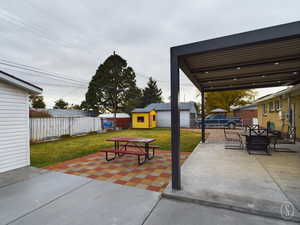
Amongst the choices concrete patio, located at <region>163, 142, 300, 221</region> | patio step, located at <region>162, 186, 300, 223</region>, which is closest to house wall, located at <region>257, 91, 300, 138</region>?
concrete patio, located at <region>163, 142, 300, 221</region>

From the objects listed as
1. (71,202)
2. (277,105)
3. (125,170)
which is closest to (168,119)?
(277,105)

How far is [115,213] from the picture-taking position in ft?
6.86

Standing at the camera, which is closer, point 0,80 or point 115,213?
point 115,213

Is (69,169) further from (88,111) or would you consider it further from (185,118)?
(88,111)

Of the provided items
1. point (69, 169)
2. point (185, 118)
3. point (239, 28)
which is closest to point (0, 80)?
point (69, 169)

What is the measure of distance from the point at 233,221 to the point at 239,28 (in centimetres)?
937

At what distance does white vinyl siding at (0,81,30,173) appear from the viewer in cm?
384

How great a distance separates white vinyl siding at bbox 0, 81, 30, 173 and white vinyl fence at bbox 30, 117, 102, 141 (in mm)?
5174

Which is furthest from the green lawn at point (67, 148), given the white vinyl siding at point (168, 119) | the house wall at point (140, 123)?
the white vinyl siding at point (168, 119)

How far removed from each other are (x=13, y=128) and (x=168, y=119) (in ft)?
52.3

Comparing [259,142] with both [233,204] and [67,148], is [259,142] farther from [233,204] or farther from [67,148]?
[67,148]

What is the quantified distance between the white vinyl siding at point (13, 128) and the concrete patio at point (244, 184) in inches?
178

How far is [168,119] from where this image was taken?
18609mm

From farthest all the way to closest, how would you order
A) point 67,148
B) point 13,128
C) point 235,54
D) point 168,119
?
1. point 168,119
2. point 67,148
3. point 13,128
4. point 235,54
